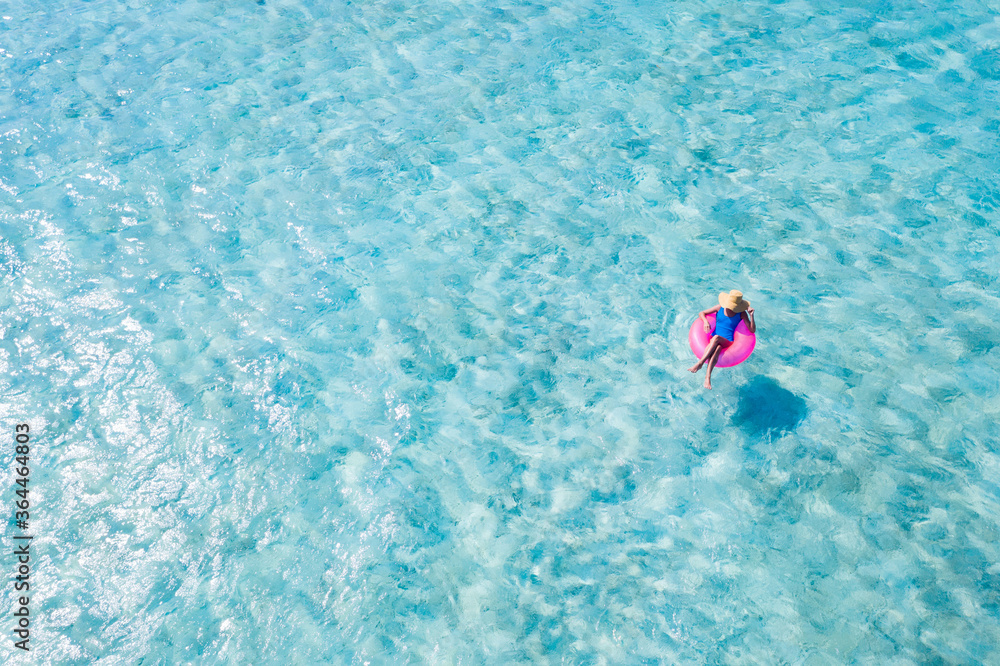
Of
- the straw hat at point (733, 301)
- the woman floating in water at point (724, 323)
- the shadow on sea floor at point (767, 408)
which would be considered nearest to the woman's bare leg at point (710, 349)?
the woman floating in water at point (724, 323)

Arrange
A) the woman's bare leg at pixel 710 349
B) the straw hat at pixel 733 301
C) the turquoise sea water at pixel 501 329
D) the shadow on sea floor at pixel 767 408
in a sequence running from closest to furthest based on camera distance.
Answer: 1. the turquoise sea water at pixel 501 329
2. the straw hat at pixel 733 301
3. the woman's bare leg at pixel 710 349
4. the shadow on sea floor at pixel 767 408

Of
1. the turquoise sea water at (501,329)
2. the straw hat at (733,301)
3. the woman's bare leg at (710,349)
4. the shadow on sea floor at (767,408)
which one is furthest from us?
the shadow on sea floor at (767,408)

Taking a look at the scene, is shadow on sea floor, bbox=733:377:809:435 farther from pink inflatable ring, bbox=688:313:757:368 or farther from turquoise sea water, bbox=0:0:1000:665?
pink inflatable ring, bbox=688:313:757:368

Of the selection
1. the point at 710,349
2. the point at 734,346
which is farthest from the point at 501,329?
the point at 734,346

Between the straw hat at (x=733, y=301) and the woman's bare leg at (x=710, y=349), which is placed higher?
the straw hat at (x=733, y=301)

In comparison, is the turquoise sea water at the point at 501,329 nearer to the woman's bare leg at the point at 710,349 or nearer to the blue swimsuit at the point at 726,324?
the woman's bare leg at the point at 710,349

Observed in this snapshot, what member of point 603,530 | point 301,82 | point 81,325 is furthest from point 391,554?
point 301,82

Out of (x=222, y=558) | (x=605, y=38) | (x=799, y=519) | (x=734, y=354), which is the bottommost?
(x=222, y=558)

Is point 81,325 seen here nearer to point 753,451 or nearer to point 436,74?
→ point 436,74

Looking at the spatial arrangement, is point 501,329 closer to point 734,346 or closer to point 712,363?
point 712,363
